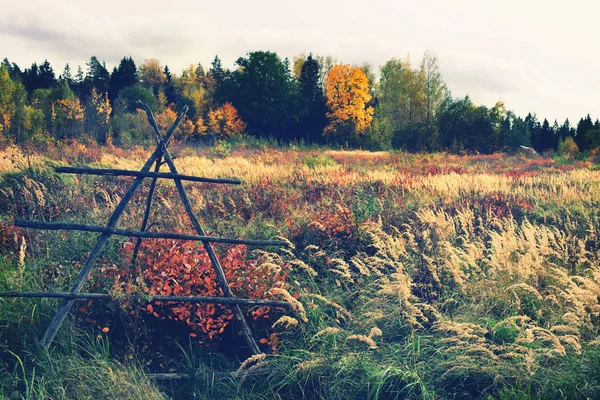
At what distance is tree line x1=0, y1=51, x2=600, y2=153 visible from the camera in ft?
106

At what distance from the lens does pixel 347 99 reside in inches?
1809

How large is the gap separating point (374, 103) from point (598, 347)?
54404 mm

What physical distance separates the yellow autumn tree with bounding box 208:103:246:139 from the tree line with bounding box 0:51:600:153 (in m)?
0.10

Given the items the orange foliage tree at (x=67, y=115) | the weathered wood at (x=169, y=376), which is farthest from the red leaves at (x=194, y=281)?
the orange foliage tree at (x=67, y=115)

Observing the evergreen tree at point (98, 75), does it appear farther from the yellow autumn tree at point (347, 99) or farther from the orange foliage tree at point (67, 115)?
the yellow autumn tree at point (347, 99)

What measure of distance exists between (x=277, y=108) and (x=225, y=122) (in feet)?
18.1

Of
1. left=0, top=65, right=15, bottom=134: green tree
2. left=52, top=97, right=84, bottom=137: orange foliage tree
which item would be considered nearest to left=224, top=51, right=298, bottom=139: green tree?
left=52, top=97, right=84, bottom=137: orange foliage tree

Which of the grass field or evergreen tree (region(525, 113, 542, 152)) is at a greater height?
evergreen tree (region(525, 113, 542, 152))

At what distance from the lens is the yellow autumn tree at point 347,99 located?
4516cm

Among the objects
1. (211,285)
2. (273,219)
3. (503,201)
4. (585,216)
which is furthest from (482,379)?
(503,201)

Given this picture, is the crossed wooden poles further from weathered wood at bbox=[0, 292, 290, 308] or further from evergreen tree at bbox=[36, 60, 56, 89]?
evergreen tree at bbox=[36, 60, 56, 89]

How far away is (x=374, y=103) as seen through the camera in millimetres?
56188

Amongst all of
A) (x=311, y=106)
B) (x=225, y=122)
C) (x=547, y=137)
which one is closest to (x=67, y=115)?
(x=225, y=122)

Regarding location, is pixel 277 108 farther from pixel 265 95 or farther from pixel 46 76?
pixel 46 76
